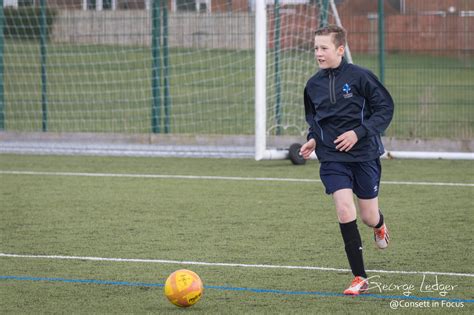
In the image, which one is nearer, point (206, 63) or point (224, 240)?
point (224, 240)

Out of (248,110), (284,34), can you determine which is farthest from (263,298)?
(248,110)

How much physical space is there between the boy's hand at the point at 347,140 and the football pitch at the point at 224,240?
0.85 m

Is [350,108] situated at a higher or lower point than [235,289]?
higher

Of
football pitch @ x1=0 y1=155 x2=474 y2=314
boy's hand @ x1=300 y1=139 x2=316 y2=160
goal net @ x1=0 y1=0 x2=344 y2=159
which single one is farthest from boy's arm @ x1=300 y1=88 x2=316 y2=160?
goal net @ x1=0 y1=0 x2=344 y2=159

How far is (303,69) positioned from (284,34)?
596 millimetres

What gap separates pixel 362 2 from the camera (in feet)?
46.8

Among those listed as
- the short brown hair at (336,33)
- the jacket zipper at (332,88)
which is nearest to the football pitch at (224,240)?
the jacket zipper at (332,88)

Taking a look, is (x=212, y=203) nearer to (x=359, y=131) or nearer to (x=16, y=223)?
(x=16, y=223)

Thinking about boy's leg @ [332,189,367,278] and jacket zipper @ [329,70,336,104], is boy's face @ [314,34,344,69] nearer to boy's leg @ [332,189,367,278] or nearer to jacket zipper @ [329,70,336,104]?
jacket zipper @ [329,70,336,104]

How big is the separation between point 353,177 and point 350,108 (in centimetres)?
43

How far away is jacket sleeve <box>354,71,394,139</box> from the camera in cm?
626

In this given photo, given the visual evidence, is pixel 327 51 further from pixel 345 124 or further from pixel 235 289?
pixel 235 289

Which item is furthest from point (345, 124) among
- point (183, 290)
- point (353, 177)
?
point (183, 290)

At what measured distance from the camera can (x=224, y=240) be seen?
793cm
